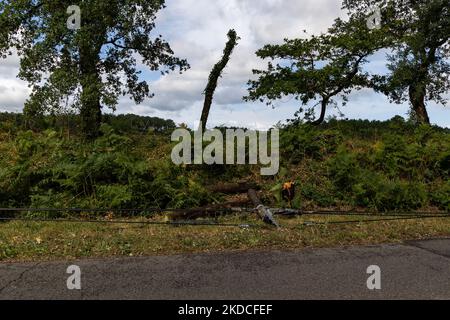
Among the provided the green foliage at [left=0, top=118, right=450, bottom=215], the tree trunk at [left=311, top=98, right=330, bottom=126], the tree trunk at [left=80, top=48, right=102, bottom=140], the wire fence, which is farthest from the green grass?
the tree trunk at [left=311, top=98, right=330, bottom=126]

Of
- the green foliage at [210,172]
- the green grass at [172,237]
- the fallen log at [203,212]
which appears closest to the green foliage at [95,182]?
the green foliage at [210,172]

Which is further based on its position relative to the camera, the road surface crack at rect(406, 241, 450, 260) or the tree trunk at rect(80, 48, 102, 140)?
the tree trunk at rect(80, 48, 102, 140)

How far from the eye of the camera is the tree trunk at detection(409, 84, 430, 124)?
18.1 metres

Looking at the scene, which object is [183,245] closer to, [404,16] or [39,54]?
[39,54]

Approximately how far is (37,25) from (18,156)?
4.55 metres

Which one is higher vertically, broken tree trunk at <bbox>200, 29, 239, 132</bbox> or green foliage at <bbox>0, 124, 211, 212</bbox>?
broken tree trunk at <bbox>200, 29, 239, 132</bbox>

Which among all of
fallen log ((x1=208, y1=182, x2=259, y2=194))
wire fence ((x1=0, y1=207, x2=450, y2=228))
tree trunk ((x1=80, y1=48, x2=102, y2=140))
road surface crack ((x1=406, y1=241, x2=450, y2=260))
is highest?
tree trunk ((x1=80, y1=48, x2=102, y2=140))

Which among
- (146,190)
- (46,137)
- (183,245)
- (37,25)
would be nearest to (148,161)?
(146,190)

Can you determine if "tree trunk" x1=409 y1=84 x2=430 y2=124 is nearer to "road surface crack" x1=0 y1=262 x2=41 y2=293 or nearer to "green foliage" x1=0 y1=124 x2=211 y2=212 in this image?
"green foliage" x1=0 y1=124 x2=211 y2=212

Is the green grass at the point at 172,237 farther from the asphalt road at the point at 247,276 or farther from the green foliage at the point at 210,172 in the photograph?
the green foliage at the point at 210,172

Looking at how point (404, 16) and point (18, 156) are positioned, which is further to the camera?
point (404, 16)

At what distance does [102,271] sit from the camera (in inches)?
219

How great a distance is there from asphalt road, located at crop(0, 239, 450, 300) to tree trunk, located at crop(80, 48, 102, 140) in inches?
306

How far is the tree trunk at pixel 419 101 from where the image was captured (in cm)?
1808
